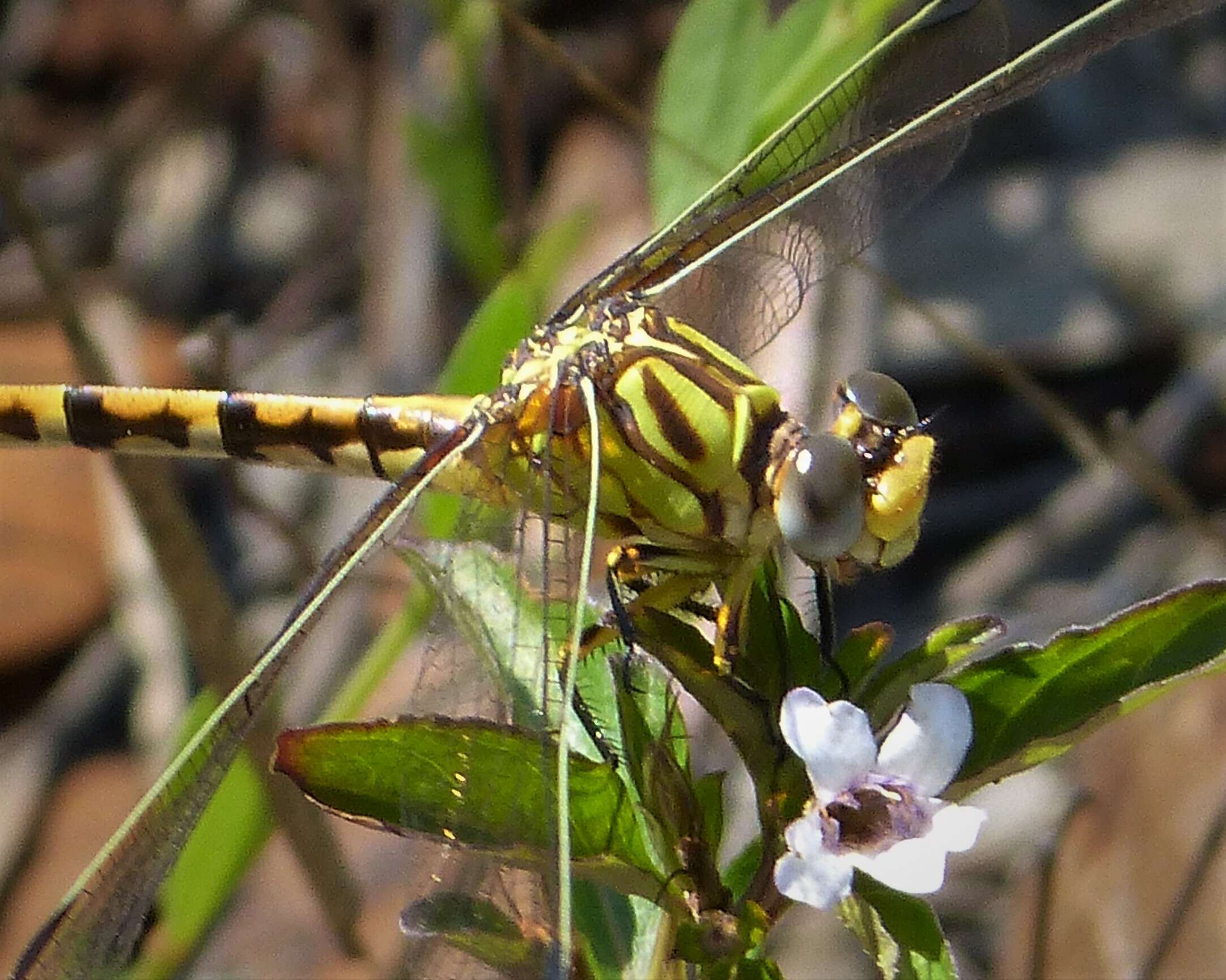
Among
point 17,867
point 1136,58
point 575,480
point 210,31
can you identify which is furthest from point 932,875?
point 210,31

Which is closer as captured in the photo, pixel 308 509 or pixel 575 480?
pixel 575 480

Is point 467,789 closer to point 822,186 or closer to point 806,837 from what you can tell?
point 806,837

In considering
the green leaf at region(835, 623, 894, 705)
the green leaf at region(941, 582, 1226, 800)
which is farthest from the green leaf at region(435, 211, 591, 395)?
the green leaf at region(941, 582, 1226, 800)

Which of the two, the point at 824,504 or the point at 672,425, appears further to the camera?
the point at 672,425

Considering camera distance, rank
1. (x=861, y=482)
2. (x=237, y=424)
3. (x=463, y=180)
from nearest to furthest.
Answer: (x=861, y=482) → (x=237, y=424) → (x=463, y=180)

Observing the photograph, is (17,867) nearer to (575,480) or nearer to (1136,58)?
(575,480)

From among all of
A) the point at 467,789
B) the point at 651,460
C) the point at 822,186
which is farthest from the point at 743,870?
the point at 822,186

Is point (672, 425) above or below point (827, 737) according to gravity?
above

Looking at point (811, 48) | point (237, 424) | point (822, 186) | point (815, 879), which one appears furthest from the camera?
point (811, 48)
